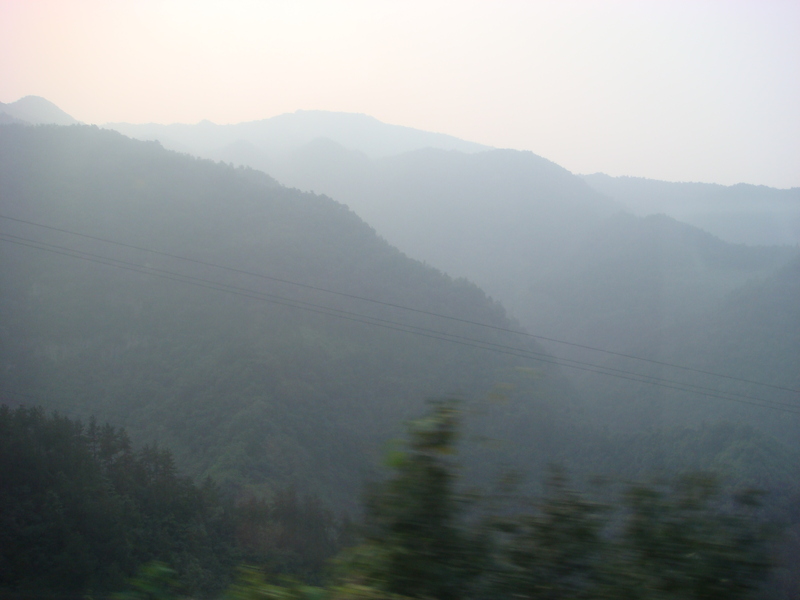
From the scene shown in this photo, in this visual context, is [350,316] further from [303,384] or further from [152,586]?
[152,586]

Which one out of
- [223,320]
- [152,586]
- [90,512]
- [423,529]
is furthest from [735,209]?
[152,586]

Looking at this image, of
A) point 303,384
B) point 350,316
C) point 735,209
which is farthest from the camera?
point 735,209

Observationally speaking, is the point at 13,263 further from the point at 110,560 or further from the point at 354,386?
the point at 110,560

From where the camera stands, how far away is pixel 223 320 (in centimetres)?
3725

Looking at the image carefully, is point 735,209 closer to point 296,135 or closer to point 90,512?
point 296,135

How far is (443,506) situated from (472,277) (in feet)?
279

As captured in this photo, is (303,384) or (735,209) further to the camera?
(735,209)

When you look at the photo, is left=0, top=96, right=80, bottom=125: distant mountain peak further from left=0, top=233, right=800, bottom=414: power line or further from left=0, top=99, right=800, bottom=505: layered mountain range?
left=0, top=233, right=800, bottom=414: power line

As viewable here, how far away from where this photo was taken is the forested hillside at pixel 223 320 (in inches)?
1101

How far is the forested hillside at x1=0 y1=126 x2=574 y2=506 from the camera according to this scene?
28.0 metres

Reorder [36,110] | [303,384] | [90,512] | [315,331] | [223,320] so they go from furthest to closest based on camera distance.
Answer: [36,110]
[315,331]
[223,320]
[303,384]
[90,512]

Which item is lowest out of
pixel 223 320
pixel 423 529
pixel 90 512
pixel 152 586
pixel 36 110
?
pixel 223 320

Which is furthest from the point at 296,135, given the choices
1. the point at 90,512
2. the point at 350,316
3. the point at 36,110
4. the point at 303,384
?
the point at 90,512

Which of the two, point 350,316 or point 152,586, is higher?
point 152,586
